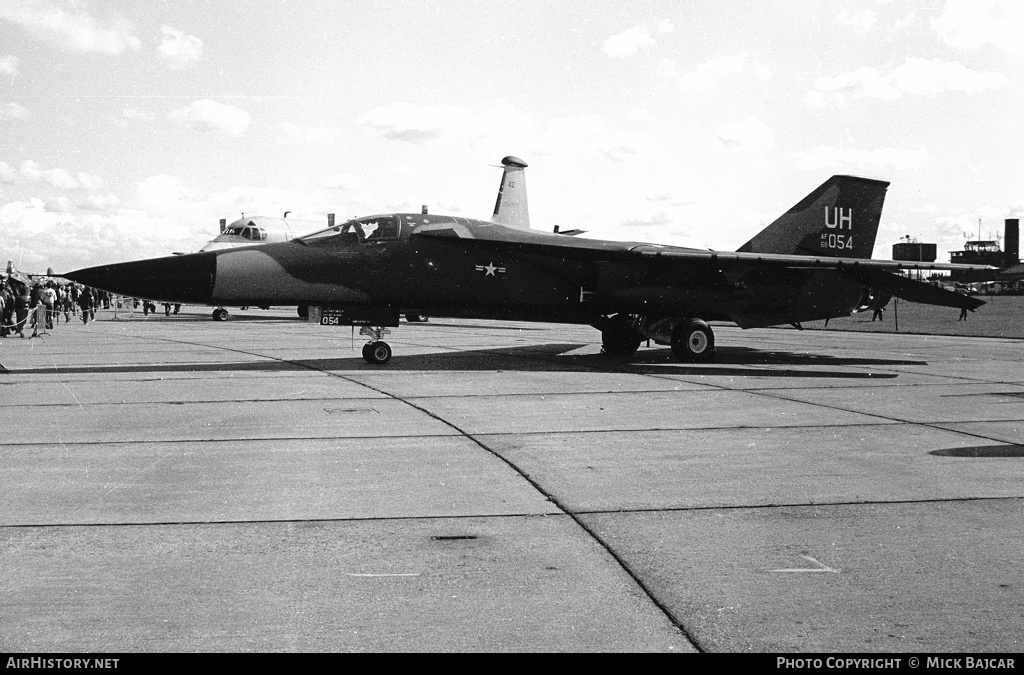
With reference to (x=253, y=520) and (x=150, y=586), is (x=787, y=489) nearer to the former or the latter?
(x=253, y=520)

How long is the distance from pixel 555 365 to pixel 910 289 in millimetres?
6897

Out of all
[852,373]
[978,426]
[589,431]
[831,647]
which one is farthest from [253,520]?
[852,373]

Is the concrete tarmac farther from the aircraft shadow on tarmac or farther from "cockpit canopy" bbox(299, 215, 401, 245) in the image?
"cockpit canopy" bbox(299, 215, 401, 245)

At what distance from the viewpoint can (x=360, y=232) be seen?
1595 cm

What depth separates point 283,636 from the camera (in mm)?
3688

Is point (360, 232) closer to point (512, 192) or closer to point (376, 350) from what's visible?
point (376, 350)

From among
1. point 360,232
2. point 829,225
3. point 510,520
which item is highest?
point 829,225

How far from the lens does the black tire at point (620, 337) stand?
1961cm

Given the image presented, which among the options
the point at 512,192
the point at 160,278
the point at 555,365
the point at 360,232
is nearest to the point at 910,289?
the point at 555,365

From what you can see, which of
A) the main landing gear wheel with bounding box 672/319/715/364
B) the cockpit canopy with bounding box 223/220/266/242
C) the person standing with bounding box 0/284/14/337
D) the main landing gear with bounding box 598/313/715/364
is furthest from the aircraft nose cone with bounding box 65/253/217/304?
the cockpit canopy with bounding box 223/220/266/242

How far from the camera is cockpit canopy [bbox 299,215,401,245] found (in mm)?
15703

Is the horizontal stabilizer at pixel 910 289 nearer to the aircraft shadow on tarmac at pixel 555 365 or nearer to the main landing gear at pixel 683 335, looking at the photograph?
the aircraft shadow on tarmac at pixel 555 365

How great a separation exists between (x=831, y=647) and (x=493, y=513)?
255cm
